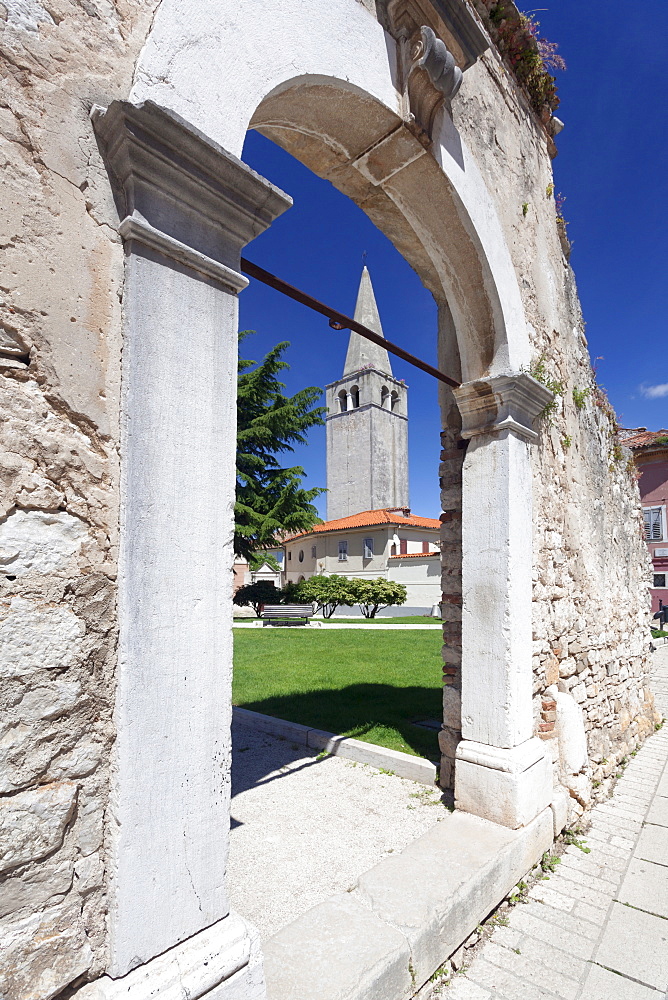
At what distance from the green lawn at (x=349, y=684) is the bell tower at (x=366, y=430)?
28262mm

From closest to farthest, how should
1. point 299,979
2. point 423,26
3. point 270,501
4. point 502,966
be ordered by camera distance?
point 299,979 < point 502,966 < point 423,26 < point 270,501

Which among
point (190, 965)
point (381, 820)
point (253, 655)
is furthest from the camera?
point (253, 655)

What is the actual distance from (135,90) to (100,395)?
88cm

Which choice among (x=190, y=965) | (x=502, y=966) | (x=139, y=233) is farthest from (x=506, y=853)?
(x=139, y=233)

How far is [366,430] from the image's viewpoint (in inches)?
1577

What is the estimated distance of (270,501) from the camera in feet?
61.8

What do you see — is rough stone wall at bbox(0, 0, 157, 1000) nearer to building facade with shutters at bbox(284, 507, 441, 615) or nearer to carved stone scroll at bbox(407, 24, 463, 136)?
carved stone scroll at bbox(407, 24, 463, 136)

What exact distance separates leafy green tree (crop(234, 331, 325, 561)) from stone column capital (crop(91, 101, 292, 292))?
53.5ft

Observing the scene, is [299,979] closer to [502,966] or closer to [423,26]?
[502,966]

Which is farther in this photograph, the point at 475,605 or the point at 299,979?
the point at 475,605

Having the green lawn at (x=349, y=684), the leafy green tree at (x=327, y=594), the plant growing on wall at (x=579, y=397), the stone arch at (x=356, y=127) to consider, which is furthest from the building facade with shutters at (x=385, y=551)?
the stone arch at (x=356, y=127)

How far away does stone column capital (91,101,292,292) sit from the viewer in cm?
146

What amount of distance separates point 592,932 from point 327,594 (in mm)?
18333

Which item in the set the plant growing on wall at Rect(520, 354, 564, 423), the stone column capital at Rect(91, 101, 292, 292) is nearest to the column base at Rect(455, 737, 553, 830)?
the plant growing on wall at Rect(520, 354, 564, 423)
